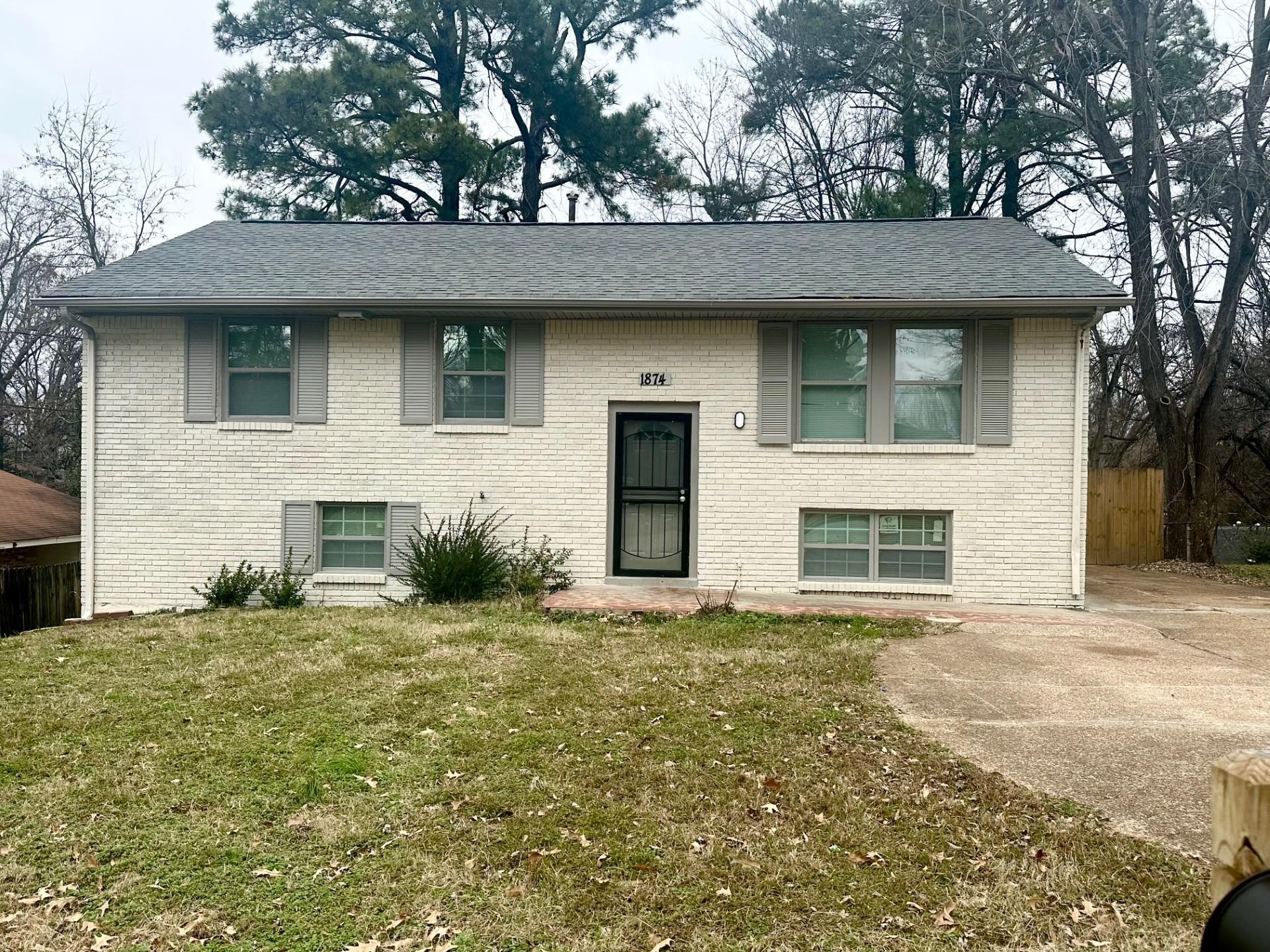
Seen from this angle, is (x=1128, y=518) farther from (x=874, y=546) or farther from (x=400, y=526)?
(x=400, y=526)

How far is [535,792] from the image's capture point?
12.3 feet

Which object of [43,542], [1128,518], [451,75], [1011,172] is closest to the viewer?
[43,542]

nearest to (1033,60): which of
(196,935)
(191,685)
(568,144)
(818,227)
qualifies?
(818,227)

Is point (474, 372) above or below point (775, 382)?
above

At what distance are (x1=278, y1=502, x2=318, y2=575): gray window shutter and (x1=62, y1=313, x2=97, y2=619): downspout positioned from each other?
2.32 metres

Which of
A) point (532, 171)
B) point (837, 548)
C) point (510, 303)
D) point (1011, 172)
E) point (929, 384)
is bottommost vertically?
point (837, 548)

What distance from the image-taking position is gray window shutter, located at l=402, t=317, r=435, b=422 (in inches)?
391

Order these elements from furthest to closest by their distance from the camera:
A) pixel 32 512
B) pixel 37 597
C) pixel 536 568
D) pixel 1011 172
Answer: pixel 1011 172
pixel 32 512
pixel 37 597
pixel 536 568

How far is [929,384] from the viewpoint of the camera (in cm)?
966

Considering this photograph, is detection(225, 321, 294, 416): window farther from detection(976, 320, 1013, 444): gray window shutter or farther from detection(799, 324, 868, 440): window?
detection(976, 320, 1013, 444): gray window shutter

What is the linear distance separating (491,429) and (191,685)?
16.3 ft

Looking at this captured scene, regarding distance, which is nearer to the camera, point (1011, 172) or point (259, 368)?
point (259, 368)

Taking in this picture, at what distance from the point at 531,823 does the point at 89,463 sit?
9.18m

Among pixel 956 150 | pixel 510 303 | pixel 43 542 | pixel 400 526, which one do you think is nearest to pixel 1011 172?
pixel 956 150
